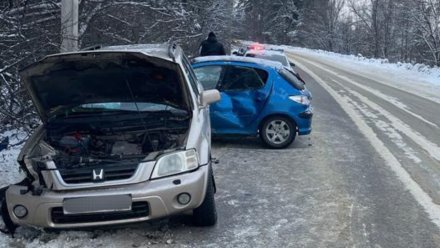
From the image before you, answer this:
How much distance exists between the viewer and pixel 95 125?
5684 millimetres

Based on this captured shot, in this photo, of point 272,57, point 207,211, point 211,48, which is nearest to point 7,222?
point 207,211

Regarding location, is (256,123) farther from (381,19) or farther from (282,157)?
(381,19)

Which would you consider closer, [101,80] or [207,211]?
[207,211]

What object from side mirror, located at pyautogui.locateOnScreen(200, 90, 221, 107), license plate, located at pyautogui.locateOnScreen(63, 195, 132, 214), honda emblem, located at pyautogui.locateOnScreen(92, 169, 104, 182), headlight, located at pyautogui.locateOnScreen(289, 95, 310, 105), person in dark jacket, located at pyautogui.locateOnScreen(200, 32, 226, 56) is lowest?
license plate, located at pyautogui.locateOnScreen(63, 195, 132, 214)

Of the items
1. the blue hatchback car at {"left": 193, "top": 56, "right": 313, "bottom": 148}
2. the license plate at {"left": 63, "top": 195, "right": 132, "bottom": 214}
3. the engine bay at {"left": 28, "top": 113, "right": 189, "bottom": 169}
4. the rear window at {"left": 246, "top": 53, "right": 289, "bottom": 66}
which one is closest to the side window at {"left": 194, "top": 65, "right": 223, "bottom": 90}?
the blue hatchback car at {"left": 193, "top": 56, "right": 313, "bottom": 148}

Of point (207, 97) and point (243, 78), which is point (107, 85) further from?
point (243, 78)

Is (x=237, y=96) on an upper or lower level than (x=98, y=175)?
upper

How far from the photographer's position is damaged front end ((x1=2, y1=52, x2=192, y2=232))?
4.84 metres

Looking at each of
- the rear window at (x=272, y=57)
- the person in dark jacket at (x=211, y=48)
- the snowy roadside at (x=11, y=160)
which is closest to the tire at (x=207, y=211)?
the snowy roadside at (x=11, y=160)

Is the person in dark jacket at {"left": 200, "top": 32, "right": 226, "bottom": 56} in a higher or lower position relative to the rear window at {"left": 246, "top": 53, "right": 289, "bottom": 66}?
higher

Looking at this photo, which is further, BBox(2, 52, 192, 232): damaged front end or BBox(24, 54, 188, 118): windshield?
BBox(24, 54, 188, 118): windshield

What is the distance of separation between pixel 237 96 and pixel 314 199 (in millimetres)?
3175

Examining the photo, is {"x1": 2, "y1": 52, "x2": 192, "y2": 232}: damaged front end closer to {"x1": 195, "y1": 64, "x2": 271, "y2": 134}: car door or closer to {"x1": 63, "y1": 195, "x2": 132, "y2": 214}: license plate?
{"x1": 63, "y1": 195, "x2": 132, "y2": 214}: license plate

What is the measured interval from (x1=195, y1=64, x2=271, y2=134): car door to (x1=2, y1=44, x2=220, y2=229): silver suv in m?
2.80
